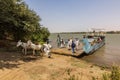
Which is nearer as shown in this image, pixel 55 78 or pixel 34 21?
pixel 55 78

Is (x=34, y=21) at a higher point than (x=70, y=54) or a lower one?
higher

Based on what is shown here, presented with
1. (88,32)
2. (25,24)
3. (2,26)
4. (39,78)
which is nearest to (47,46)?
(25,24)

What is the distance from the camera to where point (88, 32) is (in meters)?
43.6

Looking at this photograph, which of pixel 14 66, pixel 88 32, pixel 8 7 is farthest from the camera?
pixel 88 32

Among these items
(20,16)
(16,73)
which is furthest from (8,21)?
(16,73)

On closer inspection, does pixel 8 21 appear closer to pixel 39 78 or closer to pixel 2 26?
pixel 2 26

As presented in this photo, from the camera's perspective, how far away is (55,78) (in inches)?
416

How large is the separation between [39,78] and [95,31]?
35636mm

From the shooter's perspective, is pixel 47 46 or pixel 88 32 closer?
pixel 47 46

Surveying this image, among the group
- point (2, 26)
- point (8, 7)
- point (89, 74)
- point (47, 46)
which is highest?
point (8, 7)

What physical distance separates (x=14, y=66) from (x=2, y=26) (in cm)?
748

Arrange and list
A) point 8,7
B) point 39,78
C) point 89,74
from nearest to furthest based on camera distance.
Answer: point 39,78
point 89,74
point 8,7

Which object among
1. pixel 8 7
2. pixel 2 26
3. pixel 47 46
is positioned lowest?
pixel 47 46

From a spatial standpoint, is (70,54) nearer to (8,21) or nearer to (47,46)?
(47,46)
